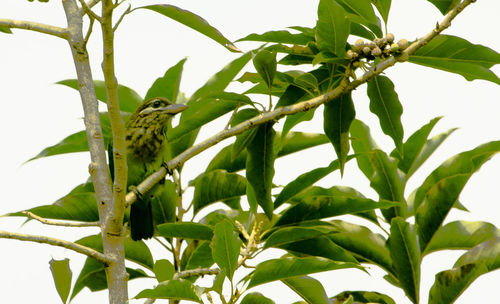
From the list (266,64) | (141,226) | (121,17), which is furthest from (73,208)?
(121,17)

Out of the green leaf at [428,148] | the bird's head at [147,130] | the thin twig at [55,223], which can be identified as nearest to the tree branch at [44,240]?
the thin twig at [55,223]

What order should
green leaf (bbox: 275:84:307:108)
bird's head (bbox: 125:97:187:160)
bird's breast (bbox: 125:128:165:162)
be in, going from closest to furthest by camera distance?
green leaf (bbox: 275:84:307:108), bird's head (bbox: 125:97:187:160), bird's breast (bbox: 125:128:165:162)

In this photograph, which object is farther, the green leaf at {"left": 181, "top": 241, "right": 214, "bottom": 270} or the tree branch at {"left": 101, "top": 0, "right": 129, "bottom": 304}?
the green leaf at {"left": 181, "top": 241, "right": 214, "bottom": 270}

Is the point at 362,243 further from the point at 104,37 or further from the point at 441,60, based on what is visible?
the point at 104,37

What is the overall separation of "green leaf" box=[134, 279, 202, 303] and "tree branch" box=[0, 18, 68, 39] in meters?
1.34

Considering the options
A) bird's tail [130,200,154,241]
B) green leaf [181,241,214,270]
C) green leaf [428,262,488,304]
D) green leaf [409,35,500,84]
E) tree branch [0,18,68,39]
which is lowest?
green leaf [428,262,488,304]

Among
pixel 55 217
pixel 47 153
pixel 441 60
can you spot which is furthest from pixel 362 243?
pixel 47 153

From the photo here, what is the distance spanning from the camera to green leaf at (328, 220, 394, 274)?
387cm

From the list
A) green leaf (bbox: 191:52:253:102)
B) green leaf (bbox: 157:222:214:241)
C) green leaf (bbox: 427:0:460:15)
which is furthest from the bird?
green leaf (bbox: 427:0:460:15)

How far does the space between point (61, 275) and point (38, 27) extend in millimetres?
1247

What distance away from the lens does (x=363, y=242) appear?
12.7ft

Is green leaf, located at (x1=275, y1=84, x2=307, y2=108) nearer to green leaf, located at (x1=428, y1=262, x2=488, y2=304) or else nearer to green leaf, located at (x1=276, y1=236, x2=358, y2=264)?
green leaf, located at (x1=276, y1=236, x2=358, y2=264)

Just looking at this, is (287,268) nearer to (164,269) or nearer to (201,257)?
(164,269)

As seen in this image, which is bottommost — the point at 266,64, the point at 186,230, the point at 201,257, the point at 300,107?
the point at 201,257
